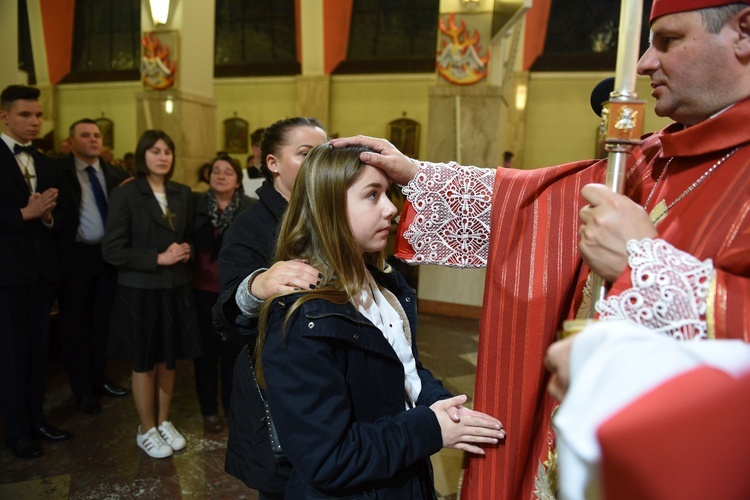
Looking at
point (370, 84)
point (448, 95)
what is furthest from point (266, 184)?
point (370, 84)

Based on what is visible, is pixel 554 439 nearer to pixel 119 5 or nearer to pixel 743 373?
pixel 743 373

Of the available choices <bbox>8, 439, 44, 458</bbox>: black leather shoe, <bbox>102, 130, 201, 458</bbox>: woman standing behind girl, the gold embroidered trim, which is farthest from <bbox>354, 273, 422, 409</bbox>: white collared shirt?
<bbox>8, 439, 44, 458</bbox>: black leather shoe

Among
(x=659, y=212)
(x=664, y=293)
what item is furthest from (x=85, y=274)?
(x=664, y=293)

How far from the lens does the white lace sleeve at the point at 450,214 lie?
1.52 metres

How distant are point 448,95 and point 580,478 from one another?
18.4 feet

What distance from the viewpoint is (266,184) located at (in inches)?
83.4

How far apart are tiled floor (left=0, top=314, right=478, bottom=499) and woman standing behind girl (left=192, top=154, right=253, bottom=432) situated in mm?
222

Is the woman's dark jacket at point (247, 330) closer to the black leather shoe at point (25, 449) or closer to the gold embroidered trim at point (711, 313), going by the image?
the gold embroidered trim at point (711, 313)

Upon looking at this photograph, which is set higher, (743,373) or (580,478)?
(743,373)

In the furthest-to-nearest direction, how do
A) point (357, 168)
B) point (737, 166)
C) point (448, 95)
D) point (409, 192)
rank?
1. point (448, 95)
2. point (409, 192)
3. point (357, 168)
4. point (737, 166)

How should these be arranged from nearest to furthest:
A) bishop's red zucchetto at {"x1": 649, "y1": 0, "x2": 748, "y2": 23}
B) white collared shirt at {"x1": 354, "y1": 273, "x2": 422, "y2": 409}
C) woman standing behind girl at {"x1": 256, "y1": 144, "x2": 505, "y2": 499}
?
1. bishop's red zucchetto at {"x1": 649, "y1": 0, "x2": 748, "y2": 23}
2. woman standing behind girl at {"x1": 256, "y1": 144, "x2": 505, "y2": 499}
3. white collared shirt at {"x1": 354, "y1": 273, "x2": 422, "y2": 409}

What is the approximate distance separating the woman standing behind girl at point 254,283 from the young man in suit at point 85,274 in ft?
6.58

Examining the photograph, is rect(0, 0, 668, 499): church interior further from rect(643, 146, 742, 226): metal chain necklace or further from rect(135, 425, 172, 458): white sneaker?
rect(643, 146, 742, 226): metal chain necklace

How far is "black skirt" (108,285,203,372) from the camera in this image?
9.86 feet
